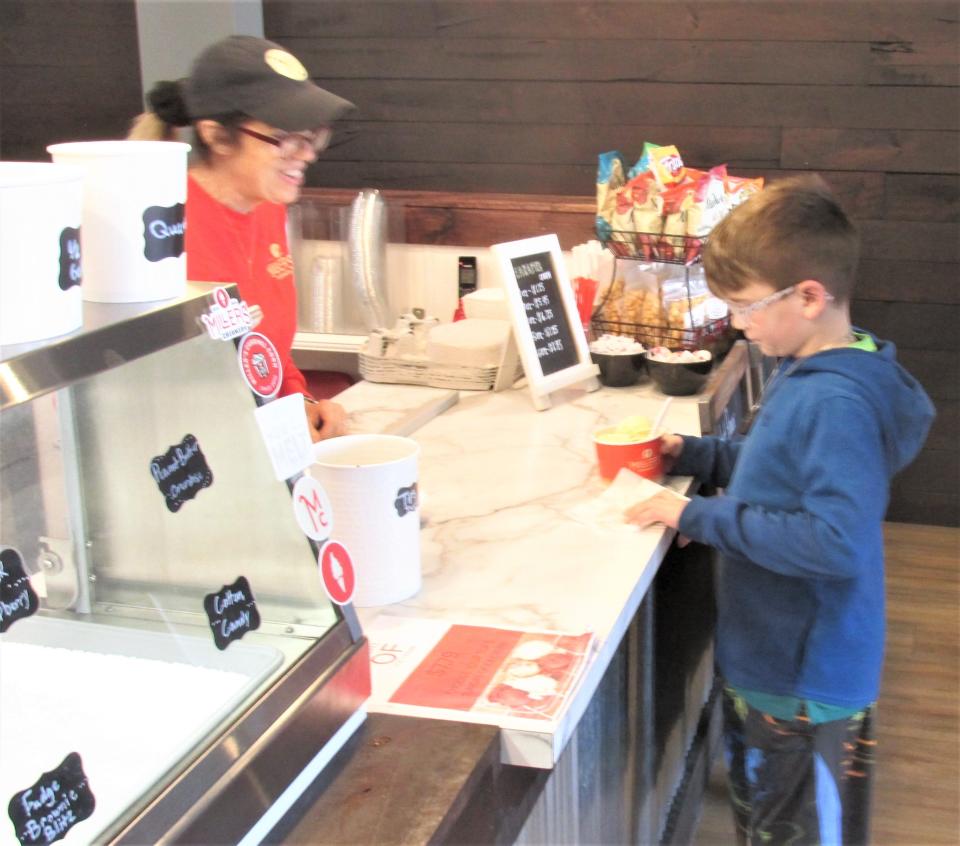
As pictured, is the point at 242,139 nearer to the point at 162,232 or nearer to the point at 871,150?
the point at 162,232

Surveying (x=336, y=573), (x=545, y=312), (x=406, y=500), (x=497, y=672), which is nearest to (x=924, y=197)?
(x=545, y=312)

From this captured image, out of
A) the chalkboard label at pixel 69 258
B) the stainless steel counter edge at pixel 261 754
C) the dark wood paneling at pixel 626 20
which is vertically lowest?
the stainless steel counter edge at pixel 261 754

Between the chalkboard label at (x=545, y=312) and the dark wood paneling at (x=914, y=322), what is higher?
the chalkboard label at (x=545, y=312)

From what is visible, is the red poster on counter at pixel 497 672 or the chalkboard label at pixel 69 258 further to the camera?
the red poster on counter at pixel 497 672

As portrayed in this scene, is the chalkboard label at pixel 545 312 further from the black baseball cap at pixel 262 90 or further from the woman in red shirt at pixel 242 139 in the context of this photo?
the black baseball cap at pixel 262 90

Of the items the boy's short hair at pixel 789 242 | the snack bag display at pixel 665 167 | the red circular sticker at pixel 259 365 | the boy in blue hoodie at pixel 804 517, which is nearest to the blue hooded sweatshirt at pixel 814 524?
the boy in blue hoodie at pixel 804 517

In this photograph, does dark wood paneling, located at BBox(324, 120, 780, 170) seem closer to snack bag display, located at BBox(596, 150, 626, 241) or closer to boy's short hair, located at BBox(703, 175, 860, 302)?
snack bag display, located at BBox(596, 150, 626, 241)

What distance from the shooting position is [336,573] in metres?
1.23

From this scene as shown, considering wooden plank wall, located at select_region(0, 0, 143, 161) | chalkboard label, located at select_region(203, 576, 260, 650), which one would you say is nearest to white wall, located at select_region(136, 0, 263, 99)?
wooden plank wall, located at select_region(0, 0, 143, 161)

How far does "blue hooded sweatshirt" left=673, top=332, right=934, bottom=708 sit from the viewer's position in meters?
1.65

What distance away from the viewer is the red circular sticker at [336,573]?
3.97 feet

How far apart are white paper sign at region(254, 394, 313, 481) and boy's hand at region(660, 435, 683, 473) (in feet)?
3.32

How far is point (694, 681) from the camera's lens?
2.55 meters

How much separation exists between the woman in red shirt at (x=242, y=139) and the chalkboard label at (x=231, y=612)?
0.93m
